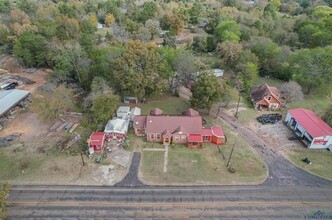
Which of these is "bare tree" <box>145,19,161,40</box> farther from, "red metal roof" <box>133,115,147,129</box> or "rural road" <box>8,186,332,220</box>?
"rural road" <box>8,186,332,220</box>

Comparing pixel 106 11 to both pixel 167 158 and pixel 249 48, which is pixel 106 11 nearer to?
pixel 249 48

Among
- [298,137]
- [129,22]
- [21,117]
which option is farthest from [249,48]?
[21,117]

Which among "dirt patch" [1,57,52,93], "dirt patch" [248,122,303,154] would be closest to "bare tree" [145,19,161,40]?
"dirt patch" [1,57,52,93]

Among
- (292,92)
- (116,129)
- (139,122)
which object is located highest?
(292,92)

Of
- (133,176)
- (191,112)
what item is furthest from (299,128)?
(133,176)

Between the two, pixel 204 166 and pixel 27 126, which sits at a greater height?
pixel 204 166

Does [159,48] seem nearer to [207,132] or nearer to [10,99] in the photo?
[207,132]

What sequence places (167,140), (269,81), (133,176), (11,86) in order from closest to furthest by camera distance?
(133,176) < (167,140) < (11,86) < (269,81)
